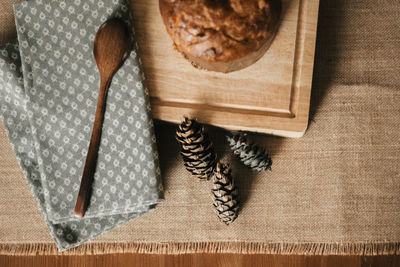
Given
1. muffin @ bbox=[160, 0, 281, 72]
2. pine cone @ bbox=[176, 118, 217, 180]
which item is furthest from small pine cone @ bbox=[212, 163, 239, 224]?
muffin @ bbox=[160, 0, 281, 72]

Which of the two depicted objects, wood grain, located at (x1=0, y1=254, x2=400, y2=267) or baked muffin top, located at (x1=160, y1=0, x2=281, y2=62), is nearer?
baked muffin top, located at (x1=160, y1=0, x2=281, y2=62)

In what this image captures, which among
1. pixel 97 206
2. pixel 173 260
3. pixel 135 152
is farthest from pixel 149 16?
pixel 173 260

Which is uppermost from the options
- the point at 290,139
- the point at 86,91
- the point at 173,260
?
the point at 86,91

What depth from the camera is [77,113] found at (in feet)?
2.11

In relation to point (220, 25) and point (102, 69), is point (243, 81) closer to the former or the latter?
point (220, 25)

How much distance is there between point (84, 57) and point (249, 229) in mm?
462

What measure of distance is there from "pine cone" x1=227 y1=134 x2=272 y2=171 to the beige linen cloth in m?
0.04

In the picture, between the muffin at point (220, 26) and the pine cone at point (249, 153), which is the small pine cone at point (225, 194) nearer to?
the pine cone at point (249, 153)

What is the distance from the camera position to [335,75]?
727mm

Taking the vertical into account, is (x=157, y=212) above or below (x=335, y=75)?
below

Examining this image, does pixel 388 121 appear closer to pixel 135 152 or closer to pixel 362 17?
pixel 362 17

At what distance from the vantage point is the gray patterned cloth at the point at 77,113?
64 cm

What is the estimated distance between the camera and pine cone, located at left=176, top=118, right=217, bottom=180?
0.62 m

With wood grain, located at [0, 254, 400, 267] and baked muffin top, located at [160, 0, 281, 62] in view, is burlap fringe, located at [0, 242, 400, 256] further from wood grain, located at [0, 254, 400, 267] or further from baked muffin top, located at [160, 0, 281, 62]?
baked muffin top, located at [160, 0, 281, 62]
